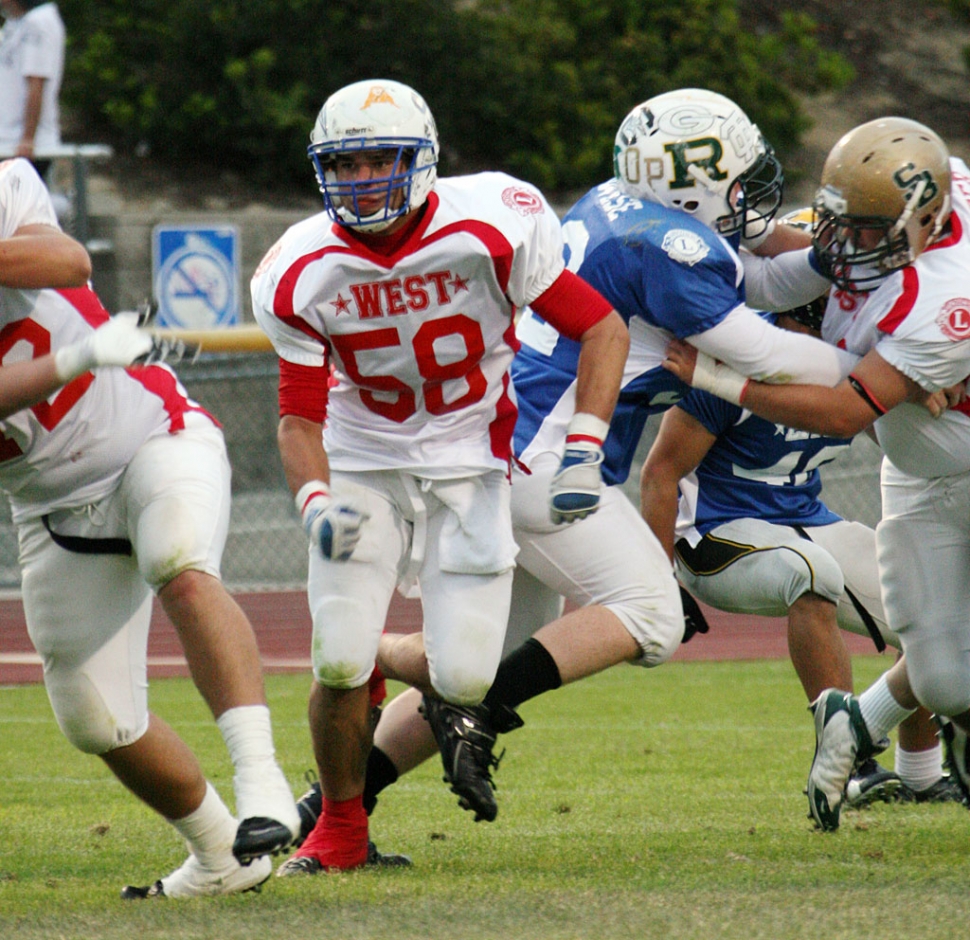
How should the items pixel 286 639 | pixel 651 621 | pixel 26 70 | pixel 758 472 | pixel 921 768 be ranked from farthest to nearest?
1. pixel 26 70
2. pixel 286 639
3. pixel 758 472
4. pixel 921 768
5. pixel 651 621

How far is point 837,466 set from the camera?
11.5 meters

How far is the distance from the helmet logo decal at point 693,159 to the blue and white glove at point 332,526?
1.24m

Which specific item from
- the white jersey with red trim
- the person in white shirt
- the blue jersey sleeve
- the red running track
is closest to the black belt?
the white jersey with red trim

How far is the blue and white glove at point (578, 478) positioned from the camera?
12.4 feet

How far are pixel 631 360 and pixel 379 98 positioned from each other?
932 mm

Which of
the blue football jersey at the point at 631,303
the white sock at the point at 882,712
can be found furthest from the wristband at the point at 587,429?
the white sock at the point at 882,712

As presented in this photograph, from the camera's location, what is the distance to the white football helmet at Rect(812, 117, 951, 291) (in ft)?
12.9

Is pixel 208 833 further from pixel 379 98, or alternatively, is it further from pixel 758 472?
pixel 758 472

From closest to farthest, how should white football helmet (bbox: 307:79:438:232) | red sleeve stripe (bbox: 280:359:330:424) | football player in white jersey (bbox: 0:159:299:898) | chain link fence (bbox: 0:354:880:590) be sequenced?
football player in white jersey (bbox: 0:159:299:898), white football helmet (bbox: 307:79:438:232), red sleeve stripe (bbox: 280:359:330:424), chain link fence (bbox: 0:354:880:590)

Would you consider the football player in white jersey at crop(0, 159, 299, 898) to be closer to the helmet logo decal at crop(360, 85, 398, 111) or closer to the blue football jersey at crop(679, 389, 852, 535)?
the helmet logo decal at crop(360, 85, 398, 111)

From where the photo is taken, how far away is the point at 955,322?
152 inches

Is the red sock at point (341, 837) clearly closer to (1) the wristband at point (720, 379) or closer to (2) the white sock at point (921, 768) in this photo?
(1) the wristband at point (720, 379)

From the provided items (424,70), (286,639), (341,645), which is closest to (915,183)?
(341,645)

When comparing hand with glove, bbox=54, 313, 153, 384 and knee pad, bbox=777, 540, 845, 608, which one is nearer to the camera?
hand with glove, bbox=54, 313, 153, 384
